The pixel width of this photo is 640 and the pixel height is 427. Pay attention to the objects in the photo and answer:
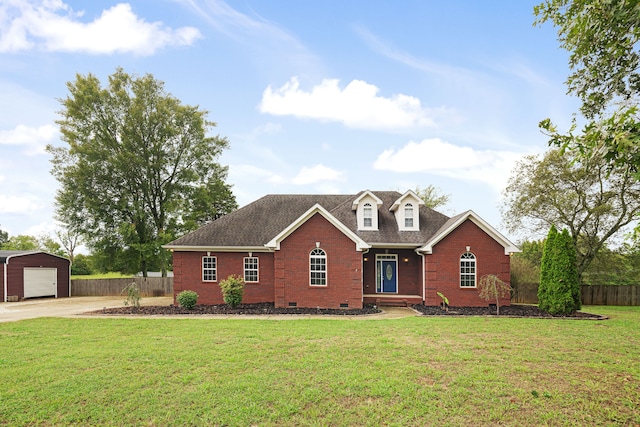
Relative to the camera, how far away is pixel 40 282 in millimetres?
27234

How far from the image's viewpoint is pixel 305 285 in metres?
18.2

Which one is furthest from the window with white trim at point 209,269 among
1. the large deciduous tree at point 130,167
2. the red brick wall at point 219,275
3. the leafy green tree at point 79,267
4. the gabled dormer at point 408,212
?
the leafy green tree at point 79,267

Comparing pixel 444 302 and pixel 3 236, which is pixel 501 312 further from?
pixel 3 236

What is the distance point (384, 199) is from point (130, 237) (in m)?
20.3

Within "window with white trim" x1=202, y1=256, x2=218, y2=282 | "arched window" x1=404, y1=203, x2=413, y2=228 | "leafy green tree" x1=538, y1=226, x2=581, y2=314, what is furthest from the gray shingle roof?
"leafy green tree" x1=538, y1=226, x2=581, y2=314

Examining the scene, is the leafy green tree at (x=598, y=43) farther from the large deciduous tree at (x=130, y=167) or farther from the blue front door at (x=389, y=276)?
the large deciduous tree at (x=130, y=167)

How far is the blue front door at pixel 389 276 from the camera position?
68.6 ft

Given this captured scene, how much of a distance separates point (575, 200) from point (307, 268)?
776 inches

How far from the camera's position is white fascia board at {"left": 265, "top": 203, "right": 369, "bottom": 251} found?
1797 centimetres

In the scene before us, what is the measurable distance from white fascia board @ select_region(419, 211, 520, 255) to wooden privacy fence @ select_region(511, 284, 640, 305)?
589 centimetres

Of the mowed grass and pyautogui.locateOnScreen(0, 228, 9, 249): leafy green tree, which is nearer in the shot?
the mowed grass

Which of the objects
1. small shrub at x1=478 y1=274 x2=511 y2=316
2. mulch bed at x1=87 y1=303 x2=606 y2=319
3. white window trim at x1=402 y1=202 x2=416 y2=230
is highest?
white window trim at x1=402 y1=202 x2=416 y2=230

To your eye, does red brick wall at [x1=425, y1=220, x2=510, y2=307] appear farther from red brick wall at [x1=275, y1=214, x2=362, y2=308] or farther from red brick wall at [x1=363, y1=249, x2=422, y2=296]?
red brick wall at [x1=275, y1=214, x2=362, y2=308]

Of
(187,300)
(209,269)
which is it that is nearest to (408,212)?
(209,269)
